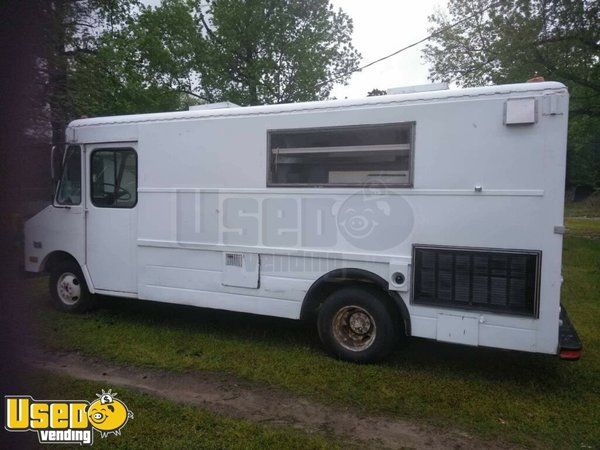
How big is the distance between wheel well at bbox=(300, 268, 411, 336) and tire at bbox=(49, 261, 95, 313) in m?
3.46

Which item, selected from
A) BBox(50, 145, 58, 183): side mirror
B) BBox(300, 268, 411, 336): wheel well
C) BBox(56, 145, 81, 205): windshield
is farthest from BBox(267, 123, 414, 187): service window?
BBox(50, 145, 58, 183): side mirror

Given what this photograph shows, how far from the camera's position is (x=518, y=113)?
3.86 metres

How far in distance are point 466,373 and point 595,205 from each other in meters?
32.9

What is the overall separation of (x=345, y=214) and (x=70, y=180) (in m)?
4.18

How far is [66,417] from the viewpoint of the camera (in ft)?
11.8

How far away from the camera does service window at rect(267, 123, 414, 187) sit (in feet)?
14.5

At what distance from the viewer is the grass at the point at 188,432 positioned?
10.5 feet

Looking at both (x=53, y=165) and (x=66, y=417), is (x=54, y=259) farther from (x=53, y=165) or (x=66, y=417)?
(x=66, y=417)

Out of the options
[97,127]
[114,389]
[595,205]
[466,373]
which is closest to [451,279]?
[466,373]

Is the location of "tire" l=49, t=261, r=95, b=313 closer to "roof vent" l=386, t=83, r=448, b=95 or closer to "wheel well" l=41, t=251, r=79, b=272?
"wheel well" l=41, t=251, r=79, b=272

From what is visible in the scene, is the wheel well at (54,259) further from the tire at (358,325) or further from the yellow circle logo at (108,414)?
the tire at (358,325)

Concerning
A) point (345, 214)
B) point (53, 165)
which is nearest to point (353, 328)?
point (345, 214)

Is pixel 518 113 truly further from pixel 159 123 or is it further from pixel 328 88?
pixel 328 88

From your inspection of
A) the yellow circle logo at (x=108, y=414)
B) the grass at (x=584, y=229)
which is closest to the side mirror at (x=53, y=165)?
the yellow circle logo at (x=108, y=414)
